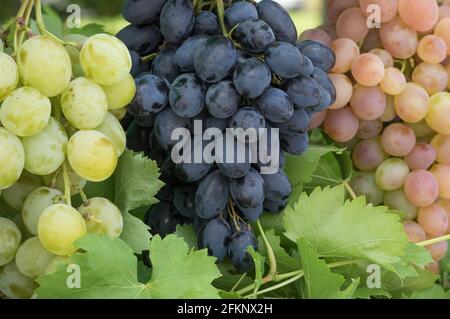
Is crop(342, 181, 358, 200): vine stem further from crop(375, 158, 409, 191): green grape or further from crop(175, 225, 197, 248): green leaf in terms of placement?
crop(175, 225, 197, 248): green leaf

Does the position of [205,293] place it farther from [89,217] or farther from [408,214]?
[408,214]

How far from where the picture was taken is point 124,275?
0.57 m

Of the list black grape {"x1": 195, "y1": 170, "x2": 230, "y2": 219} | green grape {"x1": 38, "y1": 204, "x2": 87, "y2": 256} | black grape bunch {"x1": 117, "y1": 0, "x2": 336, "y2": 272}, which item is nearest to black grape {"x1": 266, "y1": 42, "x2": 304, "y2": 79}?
black grape bunch {"x1": 117, "y1": 0, "x2": 336, "y2": 272}

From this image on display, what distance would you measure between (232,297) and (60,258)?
0.15 meters

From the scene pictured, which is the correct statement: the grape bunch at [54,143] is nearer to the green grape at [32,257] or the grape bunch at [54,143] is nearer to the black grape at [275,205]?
the green grape at [32,257]

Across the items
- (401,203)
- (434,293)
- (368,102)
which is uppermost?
(368,102)

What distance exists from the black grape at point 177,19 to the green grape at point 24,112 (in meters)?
0.15

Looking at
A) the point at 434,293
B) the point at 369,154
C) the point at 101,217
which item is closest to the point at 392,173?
the point at 369,154

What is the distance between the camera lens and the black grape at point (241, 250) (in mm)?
662

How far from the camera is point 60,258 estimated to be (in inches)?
23.1

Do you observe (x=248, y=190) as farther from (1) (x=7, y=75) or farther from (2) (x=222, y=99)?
(1) (x=7, y=75)

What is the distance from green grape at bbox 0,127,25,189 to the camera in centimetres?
55

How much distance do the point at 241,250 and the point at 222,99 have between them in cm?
14

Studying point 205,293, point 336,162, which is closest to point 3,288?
point 205,293
